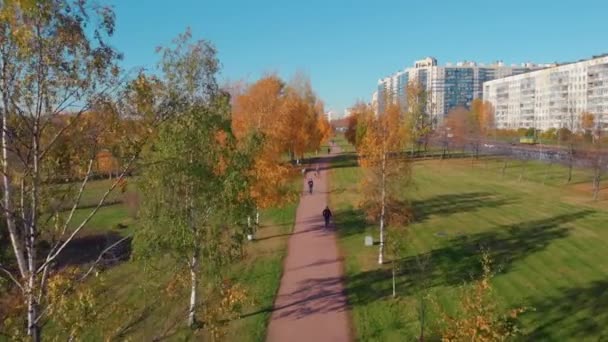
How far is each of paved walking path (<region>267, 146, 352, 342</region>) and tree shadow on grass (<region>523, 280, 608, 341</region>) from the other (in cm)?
645

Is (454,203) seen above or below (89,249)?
above

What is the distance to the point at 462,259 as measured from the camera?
84.0ft

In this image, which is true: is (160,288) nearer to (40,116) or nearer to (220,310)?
(220,310)

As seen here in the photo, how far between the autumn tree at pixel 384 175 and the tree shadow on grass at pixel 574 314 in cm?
780

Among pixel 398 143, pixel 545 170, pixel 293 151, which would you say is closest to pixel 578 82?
pixel 545 170

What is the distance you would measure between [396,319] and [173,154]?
9.70 m

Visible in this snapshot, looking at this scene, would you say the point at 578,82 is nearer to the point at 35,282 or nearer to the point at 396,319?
the point at 396,319

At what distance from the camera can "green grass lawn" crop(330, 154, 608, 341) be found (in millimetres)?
18391

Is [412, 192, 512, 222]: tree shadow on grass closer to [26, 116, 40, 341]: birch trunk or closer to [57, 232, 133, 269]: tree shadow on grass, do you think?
[57, 232, 133, 269]: tree shadow on grass

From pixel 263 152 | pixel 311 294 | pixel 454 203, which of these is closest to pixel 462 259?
pixel 311 294

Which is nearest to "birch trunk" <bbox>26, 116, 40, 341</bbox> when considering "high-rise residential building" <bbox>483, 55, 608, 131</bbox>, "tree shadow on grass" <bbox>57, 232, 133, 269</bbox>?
"tree shadow on grass" <bbox>57, 232, 133, 269</bbox>

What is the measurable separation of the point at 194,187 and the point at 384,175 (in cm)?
1307

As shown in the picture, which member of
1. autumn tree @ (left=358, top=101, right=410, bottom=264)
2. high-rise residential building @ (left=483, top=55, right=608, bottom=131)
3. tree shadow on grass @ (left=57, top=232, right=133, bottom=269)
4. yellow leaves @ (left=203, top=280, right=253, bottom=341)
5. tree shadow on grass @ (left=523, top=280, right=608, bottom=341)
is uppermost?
high-rise residential building @ (left=483, top=55, right=608, bottom=131)

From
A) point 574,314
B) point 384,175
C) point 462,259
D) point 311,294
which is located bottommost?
point 574,314
